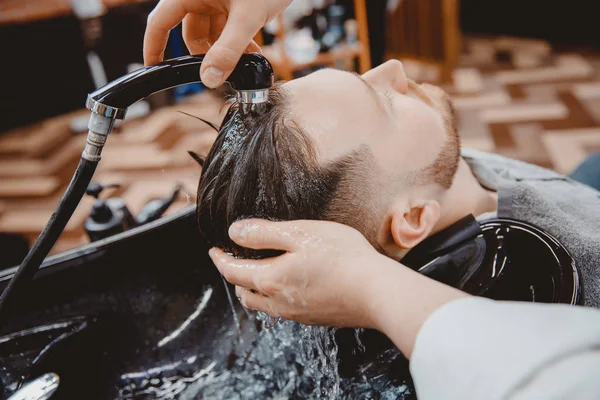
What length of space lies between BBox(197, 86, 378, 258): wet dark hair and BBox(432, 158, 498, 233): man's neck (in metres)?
0.27

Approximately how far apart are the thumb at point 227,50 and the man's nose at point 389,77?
1.30 ft

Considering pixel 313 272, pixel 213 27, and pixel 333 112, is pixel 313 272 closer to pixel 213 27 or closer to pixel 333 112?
pixel 333 112

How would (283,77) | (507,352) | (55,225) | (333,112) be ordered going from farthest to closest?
(283,77), (333,112), (55,225), (507,352)

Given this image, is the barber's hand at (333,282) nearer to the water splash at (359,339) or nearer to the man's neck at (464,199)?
the water splash at (359,339)

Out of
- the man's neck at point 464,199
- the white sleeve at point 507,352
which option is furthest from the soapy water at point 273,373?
the white sleeve at point 507,352

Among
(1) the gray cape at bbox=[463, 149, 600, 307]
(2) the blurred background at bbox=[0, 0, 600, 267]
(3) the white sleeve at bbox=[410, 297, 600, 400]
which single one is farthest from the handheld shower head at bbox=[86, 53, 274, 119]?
(2) the blurred background at bbox=[0, 0, 600, 267]

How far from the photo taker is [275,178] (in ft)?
3.09

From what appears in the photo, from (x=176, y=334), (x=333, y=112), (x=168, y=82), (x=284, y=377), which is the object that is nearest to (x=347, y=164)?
(x=333, y=112)

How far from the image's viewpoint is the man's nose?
114cm

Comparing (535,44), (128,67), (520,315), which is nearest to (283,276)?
(520,315)

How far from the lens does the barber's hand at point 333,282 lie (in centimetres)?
69

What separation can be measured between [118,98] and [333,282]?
475 millimetres

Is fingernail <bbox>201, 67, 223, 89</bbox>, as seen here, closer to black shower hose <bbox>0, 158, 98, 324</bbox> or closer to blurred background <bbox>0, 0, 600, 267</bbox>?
black shower hose <bbox>0, 158, 98, 324</bbox>

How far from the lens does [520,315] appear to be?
621mm
